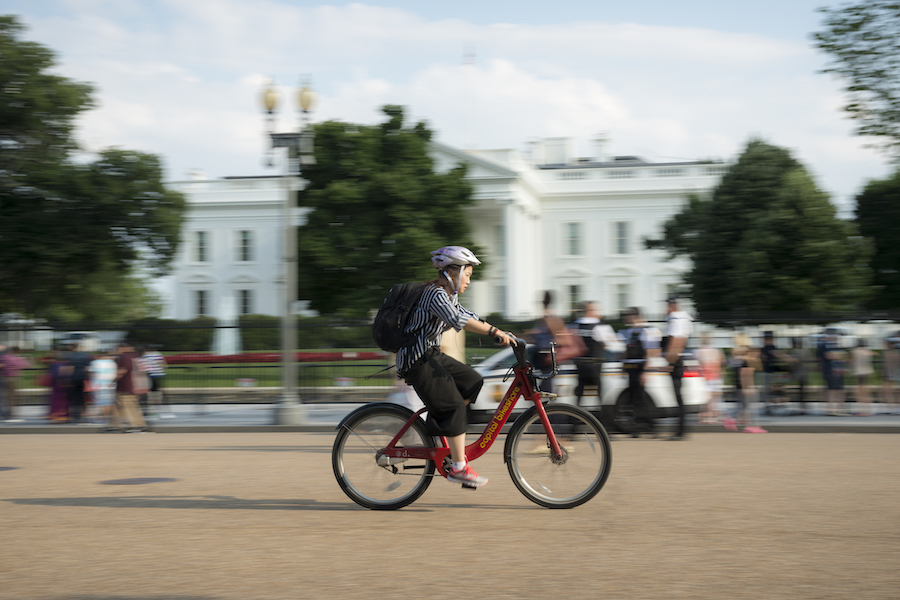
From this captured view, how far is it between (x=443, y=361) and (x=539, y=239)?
6656cm

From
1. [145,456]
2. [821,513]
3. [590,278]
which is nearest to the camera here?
[821,513]

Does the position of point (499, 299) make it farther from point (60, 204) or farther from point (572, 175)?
point (60, 204)

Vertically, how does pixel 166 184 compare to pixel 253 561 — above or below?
above

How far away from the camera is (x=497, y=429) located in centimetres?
654


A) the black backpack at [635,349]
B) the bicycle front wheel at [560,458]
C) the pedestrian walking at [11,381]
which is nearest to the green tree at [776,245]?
the black backpack at [635,349]

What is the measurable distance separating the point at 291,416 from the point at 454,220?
2770 cm

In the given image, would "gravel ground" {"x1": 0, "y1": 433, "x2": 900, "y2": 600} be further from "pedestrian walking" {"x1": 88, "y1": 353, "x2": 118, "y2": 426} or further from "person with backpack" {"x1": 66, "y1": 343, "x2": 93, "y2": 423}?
"person with backpack" {"x1": 66, "y1": 343, "x2": 93, "y2": 423}

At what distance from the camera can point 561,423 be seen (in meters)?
6.34

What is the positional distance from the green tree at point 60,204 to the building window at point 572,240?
37202 millimetres

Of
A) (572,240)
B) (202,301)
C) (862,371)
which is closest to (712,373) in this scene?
(862,371)

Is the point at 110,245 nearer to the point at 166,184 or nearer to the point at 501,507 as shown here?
the point at 166,184

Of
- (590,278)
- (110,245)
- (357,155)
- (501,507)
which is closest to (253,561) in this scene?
(501,507)

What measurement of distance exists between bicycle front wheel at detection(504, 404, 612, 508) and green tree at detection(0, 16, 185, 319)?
32370 mm

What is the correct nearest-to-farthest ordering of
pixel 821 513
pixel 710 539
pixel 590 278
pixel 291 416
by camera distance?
pixel 710 539 → pixel 821 513 → pixel 291 416 → pixel 590 278
